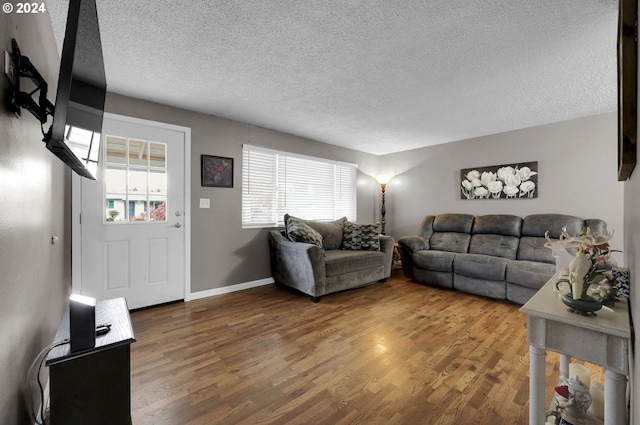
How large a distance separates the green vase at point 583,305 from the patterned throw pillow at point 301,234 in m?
2.46

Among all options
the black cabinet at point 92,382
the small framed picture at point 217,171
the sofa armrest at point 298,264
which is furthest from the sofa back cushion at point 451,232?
the black cabinet at point 92,382

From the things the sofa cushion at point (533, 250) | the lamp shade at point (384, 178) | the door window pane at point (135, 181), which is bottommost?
the sofa cushion at point (533, 250)

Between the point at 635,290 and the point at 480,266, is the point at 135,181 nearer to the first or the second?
the point at 635,290

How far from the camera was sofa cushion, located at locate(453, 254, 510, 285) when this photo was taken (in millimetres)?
3030

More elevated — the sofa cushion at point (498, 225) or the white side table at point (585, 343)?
the sofa cushion at point (498, 225)

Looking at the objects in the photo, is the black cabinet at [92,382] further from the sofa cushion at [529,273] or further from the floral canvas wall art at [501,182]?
the floral canvas wall art at [501,182]

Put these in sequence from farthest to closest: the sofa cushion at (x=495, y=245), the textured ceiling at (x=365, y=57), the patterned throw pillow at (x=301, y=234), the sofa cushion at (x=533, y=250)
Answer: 1. the sofa cushion at (x=495, y=245)
2. the patterned throw pillow at (x=301, y=234)
3. the sofa cushion at (x=533, y=250)
4. the textured ceiling at (x=365, y=57)

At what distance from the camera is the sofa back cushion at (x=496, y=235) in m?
3.45

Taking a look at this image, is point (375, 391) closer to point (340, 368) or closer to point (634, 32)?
point (340, 368)

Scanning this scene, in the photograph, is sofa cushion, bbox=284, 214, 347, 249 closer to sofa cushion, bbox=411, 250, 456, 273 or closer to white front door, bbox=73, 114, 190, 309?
sofa cushion, bbox=411, 250, 456, 273

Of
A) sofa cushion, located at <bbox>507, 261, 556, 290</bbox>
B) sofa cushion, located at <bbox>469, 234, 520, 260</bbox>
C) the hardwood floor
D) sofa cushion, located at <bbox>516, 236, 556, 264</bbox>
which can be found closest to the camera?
the hardwood floor

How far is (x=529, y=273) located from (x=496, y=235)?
2.91 feet

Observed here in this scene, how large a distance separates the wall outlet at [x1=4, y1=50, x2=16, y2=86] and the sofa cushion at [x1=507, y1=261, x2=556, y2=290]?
156 inches

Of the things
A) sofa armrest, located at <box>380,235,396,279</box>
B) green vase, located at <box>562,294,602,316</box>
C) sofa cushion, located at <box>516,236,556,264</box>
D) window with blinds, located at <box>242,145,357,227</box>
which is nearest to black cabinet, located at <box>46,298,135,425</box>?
green vase, located at <box>562,294,602,316</box>
